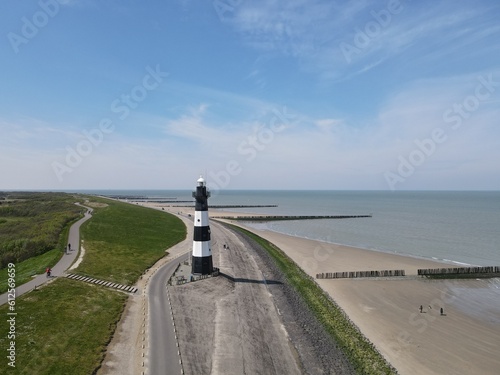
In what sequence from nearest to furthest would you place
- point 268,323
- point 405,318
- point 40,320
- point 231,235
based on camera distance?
point 40,320 → point 268,323 → point 405,318 → point 231,235

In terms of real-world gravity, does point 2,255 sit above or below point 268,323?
above

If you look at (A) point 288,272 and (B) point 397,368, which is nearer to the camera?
(B) point 397,368

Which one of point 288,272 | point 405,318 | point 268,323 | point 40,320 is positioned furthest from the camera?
point 288,272

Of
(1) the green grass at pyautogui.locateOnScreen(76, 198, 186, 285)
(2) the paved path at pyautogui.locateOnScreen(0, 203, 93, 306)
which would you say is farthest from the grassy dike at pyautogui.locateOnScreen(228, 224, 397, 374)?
(2) the paved path at pyautogui.locateOnScreen(0, 203, 93, 306)

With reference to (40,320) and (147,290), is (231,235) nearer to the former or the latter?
(147,290)

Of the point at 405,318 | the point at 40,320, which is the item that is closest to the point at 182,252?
the point at 40,320

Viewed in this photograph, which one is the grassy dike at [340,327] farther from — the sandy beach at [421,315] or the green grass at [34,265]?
the green grass at [34,265]

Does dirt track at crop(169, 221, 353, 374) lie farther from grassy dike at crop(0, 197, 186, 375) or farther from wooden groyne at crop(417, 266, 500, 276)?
wooden groyne at crop(417, 266, 500, 276)
